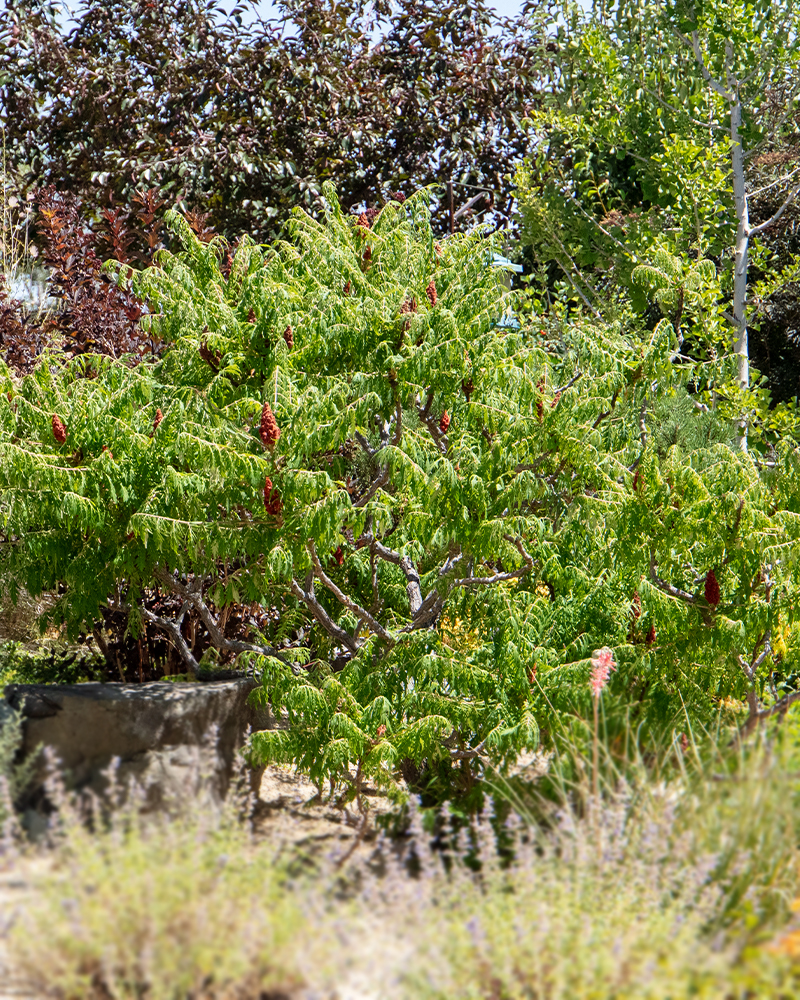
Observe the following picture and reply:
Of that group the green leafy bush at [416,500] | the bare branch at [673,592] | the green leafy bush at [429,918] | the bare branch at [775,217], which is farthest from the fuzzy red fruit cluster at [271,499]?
the bare branch at [775,217]

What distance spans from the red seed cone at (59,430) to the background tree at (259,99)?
6.85 metres

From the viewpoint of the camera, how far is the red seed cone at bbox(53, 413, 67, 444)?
15.6 feet

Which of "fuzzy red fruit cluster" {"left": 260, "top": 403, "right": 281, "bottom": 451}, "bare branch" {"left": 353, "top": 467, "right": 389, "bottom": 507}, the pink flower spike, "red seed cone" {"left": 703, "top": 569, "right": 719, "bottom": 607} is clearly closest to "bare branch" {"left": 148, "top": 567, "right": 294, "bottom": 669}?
"bare branch" {"left": 353, "top": 467, "right": 389, "bottom": 507}

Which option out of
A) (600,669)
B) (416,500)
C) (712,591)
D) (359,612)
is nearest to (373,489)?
(416,500)

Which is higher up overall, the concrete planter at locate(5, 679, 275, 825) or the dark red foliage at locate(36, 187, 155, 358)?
the dark red foliage at locate(36, 187, 155, 358)

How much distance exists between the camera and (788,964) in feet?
8.51

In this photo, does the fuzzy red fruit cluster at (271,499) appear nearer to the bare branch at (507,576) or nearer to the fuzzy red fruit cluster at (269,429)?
the fuzzy red fruit cluster at (269,429)

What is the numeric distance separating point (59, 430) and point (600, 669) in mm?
2785

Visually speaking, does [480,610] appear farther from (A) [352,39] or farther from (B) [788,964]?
(A) [352,39]

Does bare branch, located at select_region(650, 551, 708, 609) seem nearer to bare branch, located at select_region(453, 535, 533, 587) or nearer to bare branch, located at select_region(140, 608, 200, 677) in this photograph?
bare branch, located at select_region(453, 535, 533, 587)

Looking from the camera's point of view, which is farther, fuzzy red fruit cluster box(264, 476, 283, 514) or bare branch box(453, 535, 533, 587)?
bare branch box(453, 535, 533, 587)

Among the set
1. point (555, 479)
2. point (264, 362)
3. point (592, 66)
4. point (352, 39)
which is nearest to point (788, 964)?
point (555, 479)

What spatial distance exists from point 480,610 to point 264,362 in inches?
72.3

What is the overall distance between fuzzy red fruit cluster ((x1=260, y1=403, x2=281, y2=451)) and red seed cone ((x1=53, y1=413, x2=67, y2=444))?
101cm
